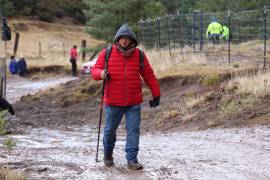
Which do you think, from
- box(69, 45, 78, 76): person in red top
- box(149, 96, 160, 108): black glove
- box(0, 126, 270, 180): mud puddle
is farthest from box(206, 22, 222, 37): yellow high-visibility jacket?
box(149, 96, 160, 108): black glove

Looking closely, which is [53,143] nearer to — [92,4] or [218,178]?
[218,178]

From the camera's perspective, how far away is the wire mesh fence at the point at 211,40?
69.9ft

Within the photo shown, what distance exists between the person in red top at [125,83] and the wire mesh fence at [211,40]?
456 inches

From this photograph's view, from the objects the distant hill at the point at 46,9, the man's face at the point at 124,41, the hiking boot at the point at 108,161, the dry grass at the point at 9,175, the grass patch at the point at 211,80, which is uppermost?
the distant hill at the point at 46,9

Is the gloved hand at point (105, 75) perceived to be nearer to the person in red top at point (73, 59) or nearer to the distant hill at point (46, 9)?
the person in red top at point (73, 59)

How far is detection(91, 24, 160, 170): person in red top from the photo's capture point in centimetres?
789

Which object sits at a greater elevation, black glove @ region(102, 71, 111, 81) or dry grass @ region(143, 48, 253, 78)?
black glove @ region(102, 71, 111, 81)

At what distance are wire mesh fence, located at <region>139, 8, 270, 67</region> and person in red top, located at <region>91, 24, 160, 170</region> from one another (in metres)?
11.6

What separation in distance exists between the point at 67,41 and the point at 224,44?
131 ft

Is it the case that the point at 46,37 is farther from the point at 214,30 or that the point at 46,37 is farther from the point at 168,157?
the point at 168,157

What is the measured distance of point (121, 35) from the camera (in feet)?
25.7

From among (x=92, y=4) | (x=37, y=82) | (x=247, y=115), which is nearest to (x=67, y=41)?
(x=92, y=4)

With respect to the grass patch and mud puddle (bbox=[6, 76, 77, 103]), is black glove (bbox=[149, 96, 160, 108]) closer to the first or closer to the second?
the grass patch

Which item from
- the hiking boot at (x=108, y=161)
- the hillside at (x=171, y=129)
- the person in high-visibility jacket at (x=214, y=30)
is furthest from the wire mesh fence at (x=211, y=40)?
the hiking boot at (x=108, y=161)
